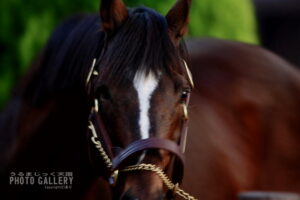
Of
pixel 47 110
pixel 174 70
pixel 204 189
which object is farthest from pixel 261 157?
pixel 174 70

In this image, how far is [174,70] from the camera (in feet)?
9.51

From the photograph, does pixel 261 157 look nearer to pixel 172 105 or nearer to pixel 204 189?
pixel 204 189

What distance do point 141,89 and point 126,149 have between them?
0.21 m

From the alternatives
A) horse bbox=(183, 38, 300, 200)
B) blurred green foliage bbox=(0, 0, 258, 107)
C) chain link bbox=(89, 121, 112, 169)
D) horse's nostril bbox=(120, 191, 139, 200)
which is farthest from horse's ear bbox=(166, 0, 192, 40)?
blurred green foliage bbox=(0, 0, 258, 107)

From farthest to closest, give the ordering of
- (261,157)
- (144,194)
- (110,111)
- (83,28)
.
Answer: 1. (261,157)
2. (83,28)
3. (110,111)
4. (144,194)

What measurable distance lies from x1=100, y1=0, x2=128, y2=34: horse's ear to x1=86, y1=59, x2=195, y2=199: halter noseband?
0.14 m

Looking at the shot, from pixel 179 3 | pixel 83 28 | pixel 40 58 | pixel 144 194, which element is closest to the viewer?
pixel 144 194

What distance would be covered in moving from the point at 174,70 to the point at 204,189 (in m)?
1.13

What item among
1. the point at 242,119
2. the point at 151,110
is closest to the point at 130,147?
the point at 151,110

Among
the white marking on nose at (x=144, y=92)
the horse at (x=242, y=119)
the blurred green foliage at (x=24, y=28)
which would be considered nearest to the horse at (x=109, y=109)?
the white marking on nose at (x=144, y=92)

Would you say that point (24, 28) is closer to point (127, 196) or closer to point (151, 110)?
point (151, 110)

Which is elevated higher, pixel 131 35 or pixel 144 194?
pixel 131 35

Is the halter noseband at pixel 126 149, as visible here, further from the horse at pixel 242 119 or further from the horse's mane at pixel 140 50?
the horse at pixel 242 119

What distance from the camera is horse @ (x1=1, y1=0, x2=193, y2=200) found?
109 inches
